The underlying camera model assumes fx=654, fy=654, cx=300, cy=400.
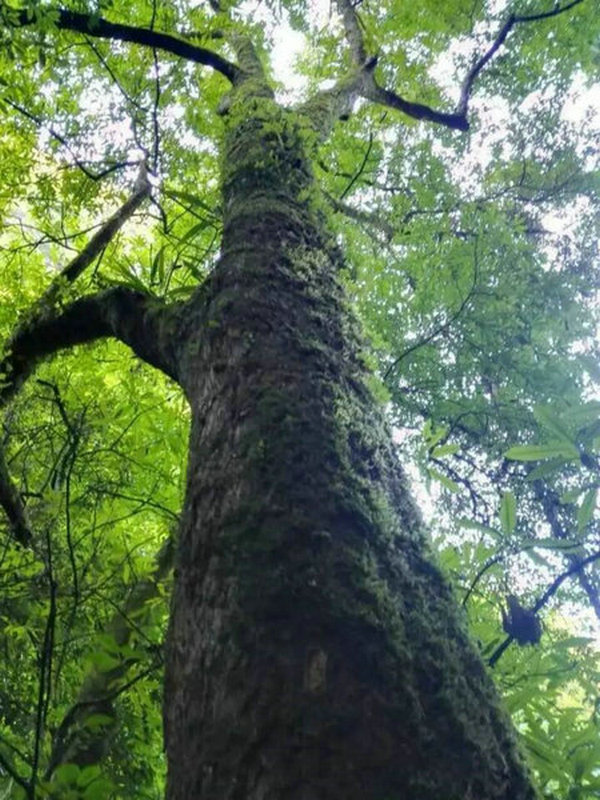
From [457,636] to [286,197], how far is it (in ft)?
6.50

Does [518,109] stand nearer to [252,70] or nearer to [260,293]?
[252,70]

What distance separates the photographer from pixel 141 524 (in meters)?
5.44

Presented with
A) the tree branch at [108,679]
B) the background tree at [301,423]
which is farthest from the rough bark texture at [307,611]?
the tree branch at [108,679]

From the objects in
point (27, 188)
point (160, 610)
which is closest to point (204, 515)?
point (160, 610)

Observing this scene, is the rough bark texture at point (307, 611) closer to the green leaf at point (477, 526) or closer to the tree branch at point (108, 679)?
the green leaf at point (477, 526)

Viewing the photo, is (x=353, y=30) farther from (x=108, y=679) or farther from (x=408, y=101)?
(x=108, y=679)

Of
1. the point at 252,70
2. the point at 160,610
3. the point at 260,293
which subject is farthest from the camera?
the point at 252,70

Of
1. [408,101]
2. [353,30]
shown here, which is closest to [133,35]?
[408,101]

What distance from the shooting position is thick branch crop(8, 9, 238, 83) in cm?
351

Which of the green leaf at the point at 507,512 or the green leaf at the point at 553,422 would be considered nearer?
the green leaf at the point at 553,422

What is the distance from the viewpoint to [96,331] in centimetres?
340

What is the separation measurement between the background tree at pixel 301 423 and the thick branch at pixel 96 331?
0.8 inches

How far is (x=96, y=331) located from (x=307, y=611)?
2628 millimetres

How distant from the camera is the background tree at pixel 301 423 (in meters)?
1.08
